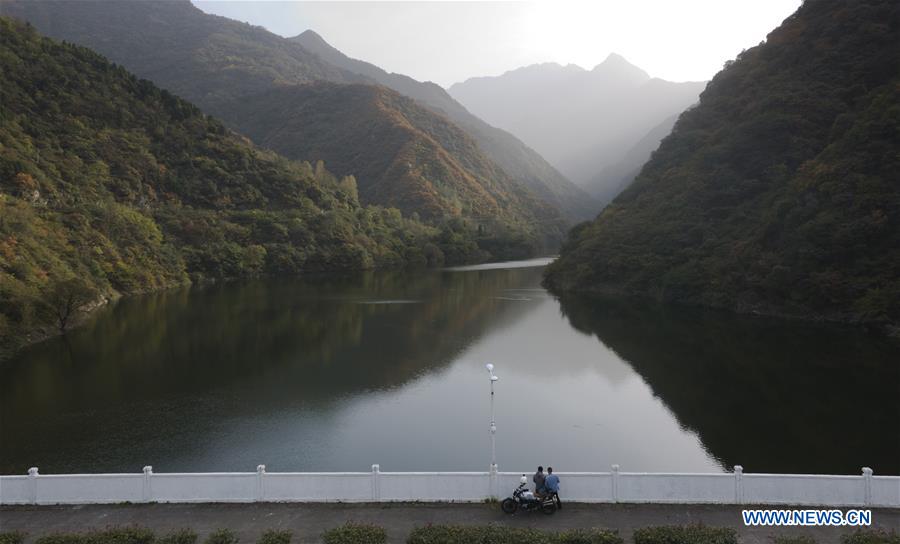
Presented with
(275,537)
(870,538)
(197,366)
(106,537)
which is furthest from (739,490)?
(197,366)

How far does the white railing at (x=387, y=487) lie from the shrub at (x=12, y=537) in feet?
6.40

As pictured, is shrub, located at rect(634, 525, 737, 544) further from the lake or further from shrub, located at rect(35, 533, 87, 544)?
shrub, located at rect(35, 533, 87, 544)

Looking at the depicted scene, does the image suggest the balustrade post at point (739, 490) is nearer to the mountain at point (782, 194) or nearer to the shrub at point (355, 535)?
the shrub at point (355, 535)

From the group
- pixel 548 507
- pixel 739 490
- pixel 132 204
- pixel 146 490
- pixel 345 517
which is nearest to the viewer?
pixel 345 517

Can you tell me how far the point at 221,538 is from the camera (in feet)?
38.8

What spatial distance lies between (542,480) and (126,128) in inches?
4343

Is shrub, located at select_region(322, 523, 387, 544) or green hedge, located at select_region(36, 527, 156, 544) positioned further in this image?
shrub, located at select_region(322, 523, 387, 544)

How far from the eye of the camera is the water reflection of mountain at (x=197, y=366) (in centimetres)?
2377

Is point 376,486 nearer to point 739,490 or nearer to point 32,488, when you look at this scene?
point 32,488

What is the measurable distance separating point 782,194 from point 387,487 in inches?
2340

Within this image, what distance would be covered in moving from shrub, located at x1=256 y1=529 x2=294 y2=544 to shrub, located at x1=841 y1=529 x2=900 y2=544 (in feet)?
37.2

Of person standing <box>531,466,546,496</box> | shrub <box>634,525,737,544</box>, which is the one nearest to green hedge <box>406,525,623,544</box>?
shrub <box>634,525,737,544</box>

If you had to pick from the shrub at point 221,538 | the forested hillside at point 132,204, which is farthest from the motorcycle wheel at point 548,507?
the forested hillside at point 132,204

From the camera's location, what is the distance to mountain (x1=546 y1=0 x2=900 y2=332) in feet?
156
